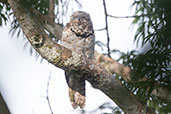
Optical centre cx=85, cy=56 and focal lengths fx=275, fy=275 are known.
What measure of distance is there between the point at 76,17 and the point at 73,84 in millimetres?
343

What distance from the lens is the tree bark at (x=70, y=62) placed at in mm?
919

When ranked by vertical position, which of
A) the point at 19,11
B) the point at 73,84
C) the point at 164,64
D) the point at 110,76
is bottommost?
the point at 73,84

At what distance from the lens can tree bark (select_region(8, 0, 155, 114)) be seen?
3.01 feet

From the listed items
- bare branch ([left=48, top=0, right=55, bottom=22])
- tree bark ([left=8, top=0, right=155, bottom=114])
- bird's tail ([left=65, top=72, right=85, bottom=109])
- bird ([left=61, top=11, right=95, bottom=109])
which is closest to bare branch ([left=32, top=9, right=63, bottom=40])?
bare branch ([left=48, top=0, right=55, bottom=22])

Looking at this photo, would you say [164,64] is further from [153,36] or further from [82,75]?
[82,75]

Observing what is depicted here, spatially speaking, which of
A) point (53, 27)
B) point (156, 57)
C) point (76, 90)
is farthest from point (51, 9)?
point (156, 57)

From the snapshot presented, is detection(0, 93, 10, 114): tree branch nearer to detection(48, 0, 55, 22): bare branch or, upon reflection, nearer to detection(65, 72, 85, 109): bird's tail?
detection(65, 72, 85, 109): bird's tail

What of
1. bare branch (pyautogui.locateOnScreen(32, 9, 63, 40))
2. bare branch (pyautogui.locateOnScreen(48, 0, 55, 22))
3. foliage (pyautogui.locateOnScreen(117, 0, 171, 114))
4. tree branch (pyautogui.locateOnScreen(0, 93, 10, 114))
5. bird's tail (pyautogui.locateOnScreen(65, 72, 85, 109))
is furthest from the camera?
bare branch (pyautogui.locateOnScreen(32, 9, 63, 40))

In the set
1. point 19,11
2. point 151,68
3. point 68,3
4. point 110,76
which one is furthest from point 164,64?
point 68,3

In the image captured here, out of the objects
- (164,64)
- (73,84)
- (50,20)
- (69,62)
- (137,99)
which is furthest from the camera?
(50,20)

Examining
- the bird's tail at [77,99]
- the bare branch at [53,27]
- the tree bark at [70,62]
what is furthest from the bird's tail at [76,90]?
the bare branch at [53,27]

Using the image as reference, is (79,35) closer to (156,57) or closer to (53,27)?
(53,27)

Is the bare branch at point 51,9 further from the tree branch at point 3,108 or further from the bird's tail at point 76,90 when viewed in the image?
the tree branch at point 3,108

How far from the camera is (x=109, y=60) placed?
142 cm
